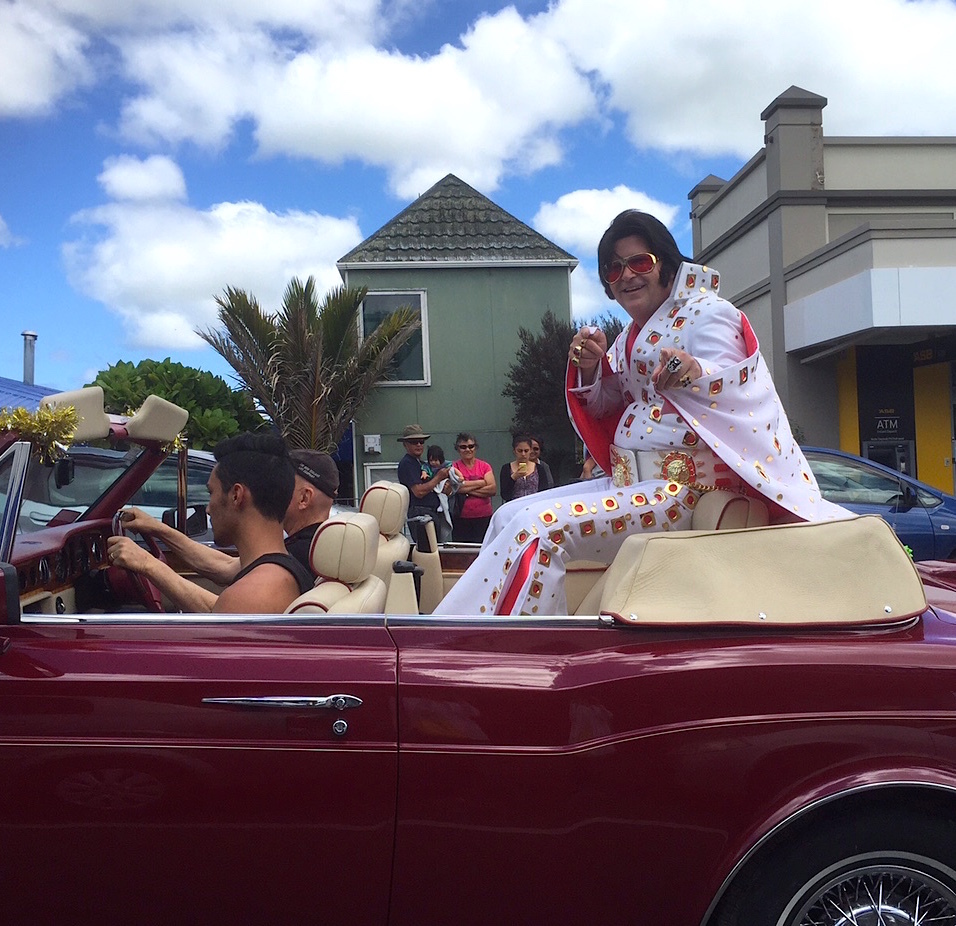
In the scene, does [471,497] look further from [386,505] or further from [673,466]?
[673,466]

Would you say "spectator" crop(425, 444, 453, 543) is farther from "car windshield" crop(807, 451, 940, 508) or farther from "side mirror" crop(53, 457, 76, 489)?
"side mirror" crop(53, 457, 76, 489)

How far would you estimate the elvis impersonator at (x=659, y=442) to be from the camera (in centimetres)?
240

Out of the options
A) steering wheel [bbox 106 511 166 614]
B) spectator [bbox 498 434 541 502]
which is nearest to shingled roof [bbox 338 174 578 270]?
spectator [bbox 498 434 541 502]

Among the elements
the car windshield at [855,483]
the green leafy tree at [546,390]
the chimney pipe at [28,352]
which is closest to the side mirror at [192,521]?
the car windshield at [855,483]

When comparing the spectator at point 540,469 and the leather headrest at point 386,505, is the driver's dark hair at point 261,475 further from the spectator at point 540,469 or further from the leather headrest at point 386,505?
the spectator at point 540,469

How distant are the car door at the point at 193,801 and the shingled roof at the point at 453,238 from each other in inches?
549

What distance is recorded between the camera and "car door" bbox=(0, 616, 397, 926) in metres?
1.74

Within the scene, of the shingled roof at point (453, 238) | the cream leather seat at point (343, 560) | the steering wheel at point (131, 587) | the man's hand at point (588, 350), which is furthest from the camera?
the shingled roof at point (453, 238)

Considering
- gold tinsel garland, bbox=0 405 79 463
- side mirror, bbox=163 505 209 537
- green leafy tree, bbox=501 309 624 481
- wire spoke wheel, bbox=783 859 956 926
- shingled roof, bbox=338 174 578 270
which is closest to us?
wire spoke wheel, bbox=783 859 956 926

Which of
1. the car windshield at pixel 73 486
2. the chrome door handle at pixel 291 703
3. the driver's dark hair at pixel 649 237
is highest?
the driver's dark hair at pixel 649 237

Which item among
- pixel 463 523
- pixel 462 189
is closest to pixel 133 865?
pixel 463 523

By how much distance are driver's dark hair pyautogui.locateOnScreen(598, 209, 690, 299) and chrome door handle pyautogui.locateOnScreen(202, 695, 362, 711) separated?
1632 millimetres

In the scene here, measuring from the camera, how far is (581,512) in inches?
95.3

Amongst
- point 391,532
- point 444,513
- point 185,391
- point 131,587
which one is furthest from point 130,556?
point 185,391
